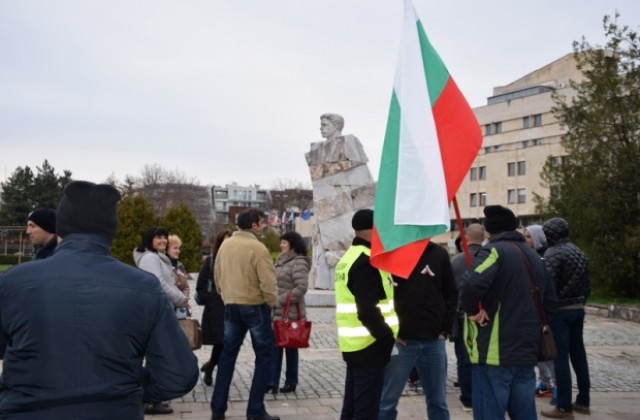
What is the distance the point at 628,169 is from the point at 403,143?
1769 centimetres

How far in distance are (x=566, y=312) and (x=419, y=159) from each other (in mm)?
2783

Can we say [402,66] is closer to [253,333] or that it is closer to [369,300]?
[369,300]

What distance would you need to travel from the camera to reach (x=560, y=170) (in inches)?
920

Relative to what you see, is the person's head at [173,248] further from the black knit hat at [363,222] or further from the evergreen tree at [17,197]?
the evergreen tree at [17,197]

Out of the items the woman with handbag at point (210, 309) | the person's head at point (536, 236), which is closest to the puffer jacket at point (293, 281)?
the woman with handbag at point (210, 309)

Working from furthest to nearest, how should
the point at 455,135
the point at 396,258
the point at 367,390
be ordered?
the point at 455,135 → the point at 396,258 → the point at 367,390

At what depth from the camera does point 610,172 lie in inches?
854

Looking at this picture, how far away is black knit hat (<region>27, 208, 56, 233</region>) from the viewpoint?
214 inches

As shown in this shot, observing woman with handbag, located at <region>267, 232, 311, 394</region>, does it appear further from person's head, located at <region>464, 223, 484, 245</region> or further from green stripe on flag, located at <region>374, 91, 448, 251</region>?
green stripe on flag, located at <region>374, 91, 448, 251</region>

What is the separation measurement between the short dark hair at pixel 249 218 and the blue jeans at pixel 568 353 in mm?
3230

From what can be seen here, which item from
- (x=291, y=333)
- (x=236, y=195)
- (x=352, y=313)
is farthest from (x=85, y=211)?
(x=236, y=195)

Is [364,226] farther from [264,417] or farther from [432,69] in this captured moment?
[264,417]

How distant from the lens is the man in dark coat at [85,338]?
283 cm

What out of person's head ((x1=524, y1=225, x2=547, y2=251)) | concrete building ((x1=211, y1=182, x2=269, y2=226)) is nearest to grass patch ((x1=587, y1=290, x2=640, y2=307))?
person's head ((x1=524, y1=225, x2=547, y2=251))
